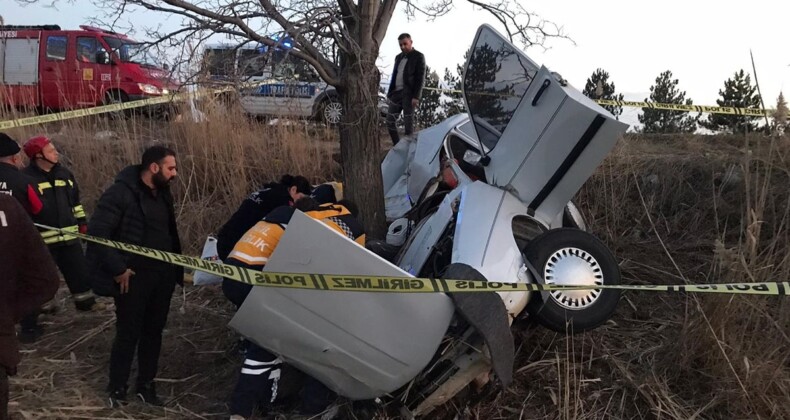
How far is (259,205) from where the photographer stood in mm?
4367

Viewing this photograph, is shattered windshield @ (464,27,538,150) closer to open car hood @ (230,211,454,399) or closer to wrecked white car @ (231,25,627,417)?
wrecked white car @ (231,25,627,417)

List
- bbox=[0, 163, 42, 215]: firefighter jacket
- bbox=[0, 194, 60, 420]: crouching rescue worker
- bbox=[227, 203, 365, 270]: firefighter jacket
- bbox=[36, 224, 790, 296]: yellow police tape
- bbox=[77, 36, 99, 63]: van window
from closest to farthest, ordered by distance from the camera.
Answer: bbox=[0, 194, 60, 420]: crouching rescue worker < bbox=[36, 224, 790, 296]: yellow police tape < bbox=[227, 203, 365, 270]: firefighter jacket < bbox=[0, 163, 42, 215]: firefighter jacket < bbox=[77, 36, 99, 63]: van window

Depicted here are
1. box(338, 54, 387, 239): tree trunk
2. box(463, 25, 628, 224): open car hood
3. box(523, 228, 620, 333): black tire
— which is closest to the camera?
box(523, 228, 620, 333): black tire

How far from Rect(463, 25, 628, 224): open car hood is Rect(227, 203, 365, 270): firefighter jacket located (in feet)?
3.46

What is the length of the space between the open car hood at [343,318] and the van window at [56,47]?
11.9m

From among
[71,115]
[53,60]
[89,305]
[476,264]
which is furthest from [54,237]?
[53,60]

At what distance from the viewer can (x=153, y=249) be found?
3.52 meters

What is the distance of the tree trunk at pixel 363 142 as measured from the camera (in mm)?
4941

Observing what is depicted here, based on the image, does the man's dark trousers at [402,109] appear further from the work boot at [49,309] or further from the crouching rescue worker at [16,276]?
the crouching rescue worker at [16,276]

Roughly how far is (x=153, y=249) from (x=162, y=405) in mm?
972

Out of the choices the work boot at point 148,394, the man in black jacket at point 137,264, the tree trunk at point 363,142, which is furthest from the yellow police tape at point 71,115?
the work boot at point 148,394

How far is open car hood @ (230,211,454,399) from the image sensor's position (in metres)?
2.75

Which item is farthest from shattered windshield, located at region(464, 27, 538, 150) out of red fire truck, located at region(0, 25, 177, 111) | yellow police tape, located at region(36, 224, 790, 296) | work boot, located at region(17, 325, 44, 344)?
red fire truck, located at region(0, 25, 177, 111)

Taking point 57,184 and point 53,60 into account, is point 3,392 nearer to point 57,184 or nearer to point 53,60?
point 57,184
